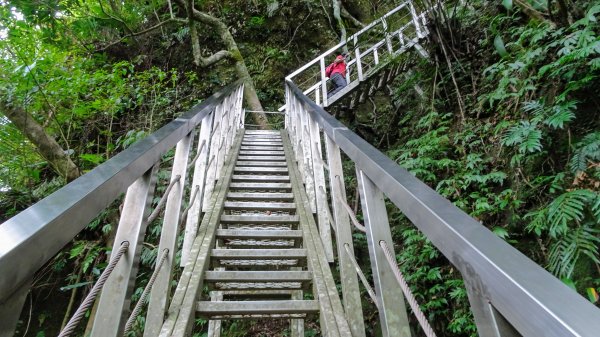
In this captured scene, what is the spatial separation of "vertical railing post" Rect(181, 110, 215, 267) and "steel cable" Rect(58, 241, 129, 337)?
1.13 m

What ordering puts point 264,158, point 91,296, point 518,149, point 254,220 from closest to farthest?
point 91,296
point 254,220
point 518,149
point 264,158

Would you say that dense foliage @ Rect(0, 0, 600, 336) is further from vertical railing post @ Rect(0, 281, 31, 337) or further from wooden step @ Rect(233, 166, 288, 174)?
vertical railing post @ Rect(0, 281, 31, 337)

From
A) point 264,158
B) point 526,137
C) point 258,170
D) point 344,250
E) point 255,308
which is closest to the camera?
point 344,250

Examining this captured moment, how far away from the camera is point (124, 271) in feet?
3.40

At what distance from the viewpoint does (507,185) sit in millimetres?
3240

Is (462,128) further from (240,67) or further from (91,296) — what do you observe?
(240,67)

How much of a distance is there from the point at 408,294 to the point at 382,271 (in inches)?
8.6

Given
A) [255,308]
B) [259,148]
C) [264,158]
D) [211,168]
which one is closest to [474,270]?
[255,308]

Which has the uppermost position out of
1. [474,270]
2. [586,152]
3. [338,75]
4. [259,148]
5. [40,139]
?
[338,75]

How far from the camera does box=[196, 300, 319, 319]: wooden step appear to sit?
1849 mm

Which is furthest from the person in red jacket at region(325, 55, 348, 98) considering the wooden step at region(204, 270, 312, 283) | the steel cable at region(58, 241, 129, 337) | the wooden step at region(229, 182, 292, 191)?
the steel cable at region(58, 241, 129, 337)

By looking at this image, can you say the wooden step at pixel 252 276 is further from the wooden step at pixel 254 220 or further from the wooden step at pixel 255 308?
the wooden step at pixel 254 220

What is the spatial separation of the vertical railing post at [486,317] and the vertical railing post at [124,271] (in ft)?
3.04

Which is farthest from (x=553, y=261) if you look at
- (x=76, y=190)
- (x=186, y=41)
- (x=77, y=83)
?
(x=186, y=41)
